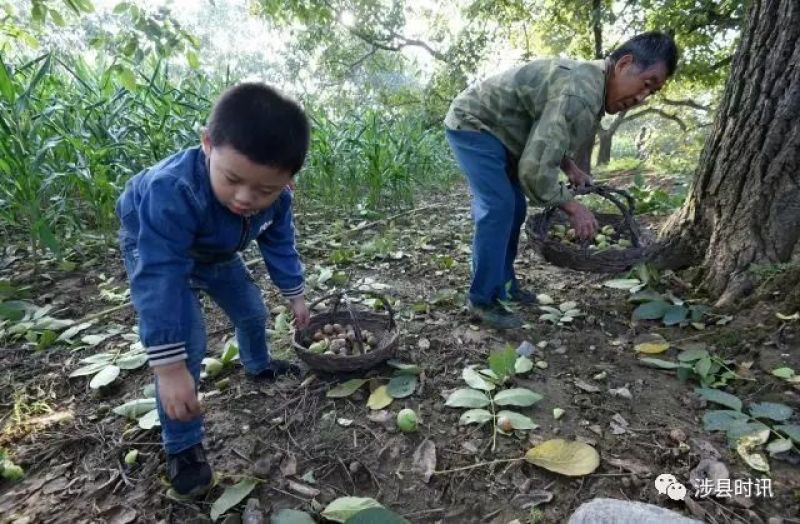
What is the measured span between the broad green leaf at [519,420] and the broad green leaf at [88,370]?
1613 millimetres

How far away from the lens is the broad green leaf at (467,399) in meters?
1.67

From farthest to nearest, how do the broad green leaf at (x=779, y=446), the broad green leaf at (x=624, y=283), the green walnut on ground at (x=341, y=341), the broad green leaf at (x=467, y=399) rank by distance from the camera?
the broad green leaf at (x=624, y=283), the green walnut on ground at (x=341, y=341), the broad green leaf at (x=467, y=399), the broad green leaf at (x=779, y=446)

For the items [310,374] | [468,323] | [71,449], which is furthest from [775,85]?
[71,449]

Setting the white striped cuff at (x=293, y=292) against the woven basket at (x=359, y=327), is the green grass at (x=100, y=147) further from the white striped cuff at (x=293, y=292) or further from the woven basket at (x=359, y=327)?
the woven basket at (x=359, y=327)

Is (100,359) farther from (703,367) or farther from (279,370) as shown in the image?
(703,367)

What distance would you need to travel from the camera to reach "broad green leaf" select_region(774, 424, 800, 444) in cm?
138

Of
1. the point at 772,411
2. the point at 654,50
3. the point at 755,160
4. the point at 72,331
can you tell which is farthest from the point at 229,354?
the point at 755,160

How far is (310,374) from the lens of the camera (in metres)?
1.94

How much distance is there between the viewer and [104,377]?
6.16ft

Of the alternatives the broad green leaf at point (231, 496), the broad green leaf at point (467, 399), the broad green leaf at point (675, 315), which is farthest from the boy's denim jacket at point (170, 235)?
the broad green leaf at point (675, 315)

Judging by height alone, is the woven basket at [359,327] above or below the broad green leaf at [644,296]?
above

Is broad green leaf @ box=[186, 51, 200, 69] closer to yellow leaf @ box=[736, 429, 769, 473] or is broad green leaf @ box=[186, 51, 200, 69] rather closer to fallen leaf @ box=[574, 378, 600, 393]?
fallen leaf @ box=[574, 378, 600, 393]

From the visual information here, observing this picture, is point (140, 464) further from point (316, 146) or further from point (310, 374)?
point (316, 146)

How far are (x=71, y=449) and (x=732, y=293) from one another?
2.71m
